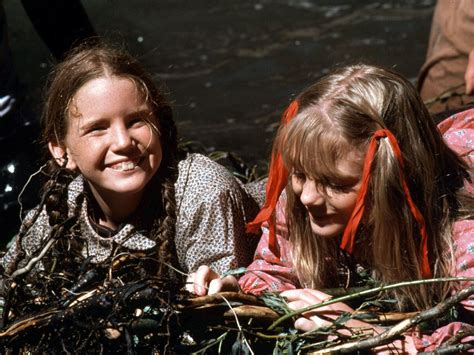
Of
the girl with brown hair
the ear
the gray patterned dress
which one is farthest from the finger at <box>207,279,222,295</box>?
the ear

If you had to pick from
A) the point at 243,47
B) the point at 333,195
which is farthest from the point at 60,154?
the point at 243,47

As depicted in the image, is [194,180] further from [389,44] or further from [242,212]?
[389,44]

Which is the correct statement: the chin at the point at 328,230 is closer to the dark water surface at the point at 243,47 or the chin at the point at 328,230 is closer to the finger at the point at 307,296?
the finger at the point at 307,296

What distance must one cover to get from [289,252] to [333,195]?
18.3 inches

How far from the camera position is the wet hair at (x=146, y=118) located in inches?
144

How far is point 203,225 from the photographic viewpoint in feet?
12.1

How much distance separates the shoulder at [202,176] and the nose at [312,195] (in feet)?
2.12

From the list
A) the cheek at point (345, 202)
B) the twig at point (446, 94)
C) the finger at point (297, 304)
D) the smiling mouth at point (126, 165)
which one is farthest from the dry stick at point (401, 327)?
the twig at point (446, 94)

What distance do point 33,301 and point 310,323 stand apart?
0.79 m

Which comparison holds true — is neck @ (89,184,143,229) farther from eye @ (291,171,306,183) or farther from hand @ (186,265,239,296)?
eye @ (291,171,306,183)

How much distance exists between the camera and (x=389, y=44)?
738 centimetres

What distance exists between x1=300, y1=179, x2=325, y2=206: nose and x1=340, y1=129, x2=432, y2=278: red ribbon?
0.11 meters

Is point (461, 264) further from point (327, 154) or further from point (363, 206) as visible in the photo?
point (327, 154)

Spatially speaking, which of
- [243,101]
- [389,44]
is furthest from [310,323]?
[389,44]
